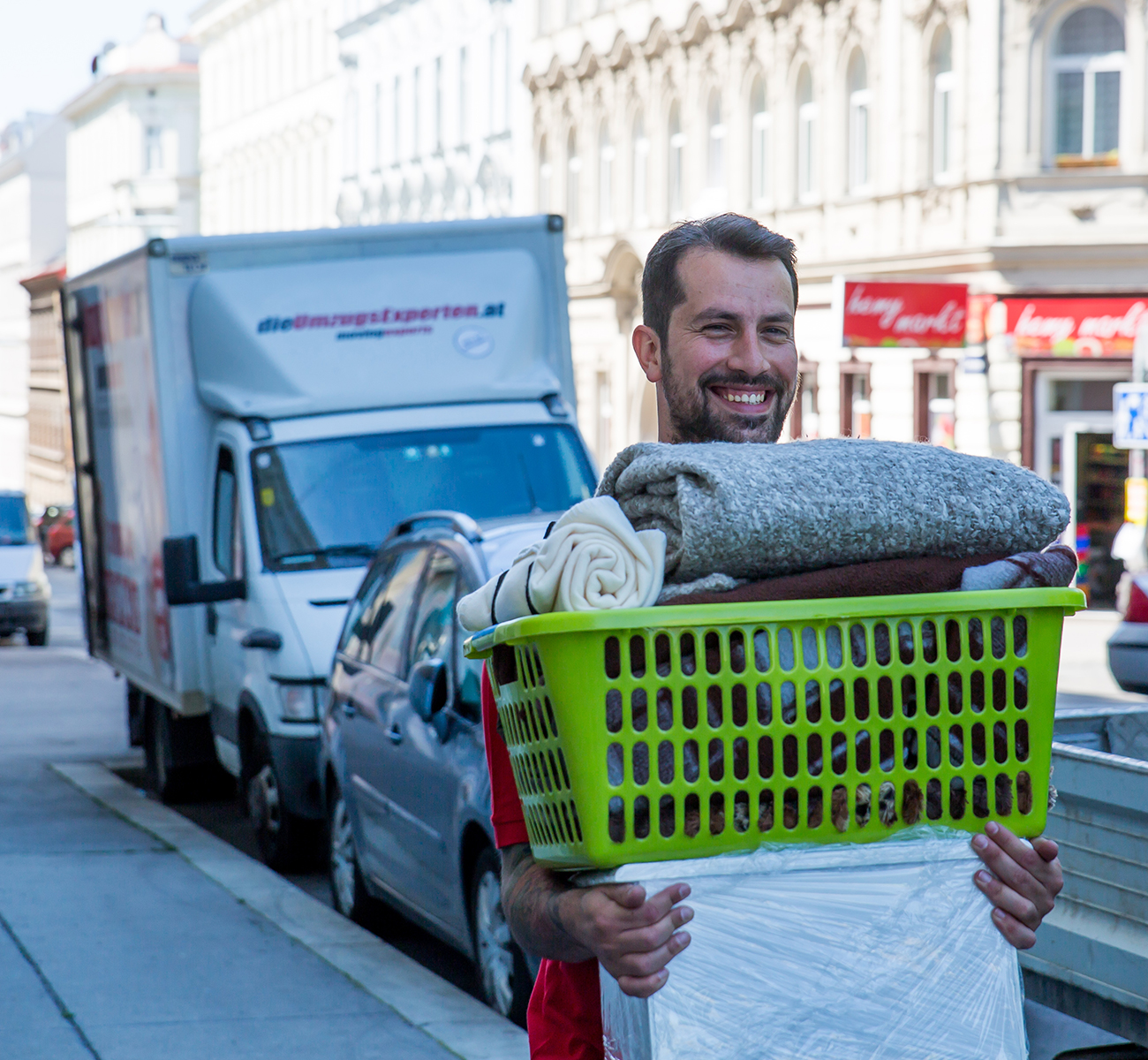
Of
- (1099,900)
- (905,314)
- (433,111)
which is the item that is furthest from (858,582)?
(433,111)

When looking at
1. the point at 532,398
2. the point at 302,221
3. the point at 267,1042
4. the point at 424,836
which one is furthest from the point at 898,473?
the point at 302,221

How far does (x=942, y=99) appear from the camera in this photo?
27469mm

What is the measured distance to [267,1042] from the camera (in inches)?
231

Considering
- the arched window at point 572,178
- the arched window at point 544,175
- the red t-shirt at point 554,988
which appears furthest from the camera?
the arched window at point 544,175

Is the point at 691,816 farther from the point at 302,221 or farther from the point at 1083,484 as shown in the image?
the point at 302,221

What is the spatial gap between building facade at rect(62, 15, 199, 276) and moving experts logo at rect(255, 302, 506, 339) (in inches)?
2758

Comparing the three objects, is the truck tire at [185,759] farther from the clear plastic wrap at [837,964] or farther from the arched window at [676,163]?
the arched window at [676,163]

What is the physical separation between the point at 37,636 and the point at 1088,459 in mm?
13653

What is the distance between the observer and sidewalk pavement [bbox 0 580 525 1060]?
5.88 metres

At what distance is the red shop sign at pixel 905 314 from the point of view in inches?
1038

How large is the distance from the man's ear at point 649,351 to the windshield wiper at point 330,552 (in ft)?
24.2

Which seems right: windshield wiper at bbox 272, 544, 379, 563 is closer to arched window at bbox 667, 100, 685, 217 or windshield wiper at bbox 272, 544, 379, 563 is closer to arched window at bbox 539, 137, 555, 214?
arched window at bbox 667, 100, 685, 217

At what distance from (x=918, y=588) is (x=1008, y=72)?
24.9 meters

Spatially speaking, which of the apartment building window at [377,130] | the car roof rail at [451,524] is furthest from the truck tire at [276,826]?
the apartment building window at [377,130]
